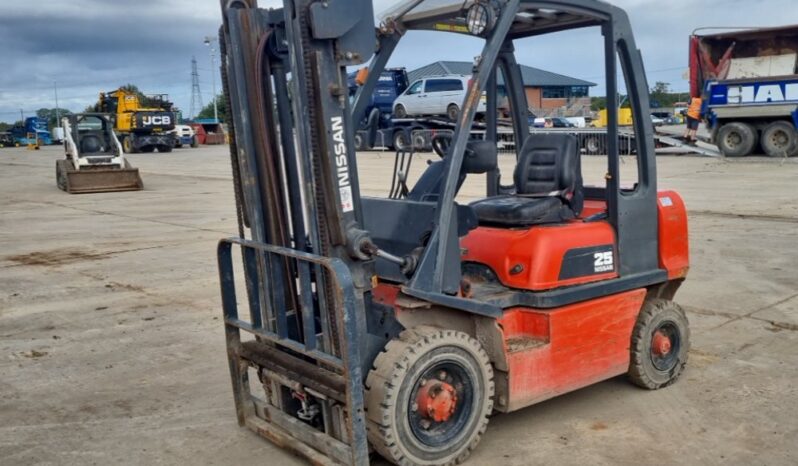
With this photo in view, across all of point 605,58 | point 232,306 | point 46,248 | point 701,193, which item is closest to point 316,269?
point 232,306

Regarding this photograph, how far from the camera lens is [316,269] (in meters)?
3.83

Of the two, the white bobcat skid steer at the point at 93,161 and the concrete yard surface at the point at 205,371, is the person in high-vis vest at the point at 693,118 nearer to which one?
the concrete yard surface at the point at 205,371

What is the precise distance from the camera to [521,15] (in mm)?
5070

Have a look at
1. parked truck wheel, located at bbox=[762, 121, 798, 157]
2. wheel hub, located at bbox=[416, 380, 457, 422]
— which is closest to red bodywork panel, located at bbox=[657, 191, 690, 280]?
wheel hub, located at bbox=[416, 380, 457, 422]

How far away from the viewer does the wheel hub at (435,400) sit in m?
3.89

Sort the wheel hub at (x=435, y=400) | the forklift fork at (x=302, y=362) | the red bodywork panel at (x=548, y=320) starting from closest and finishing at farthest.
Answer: the forklift fork at (x=302, y=362)
the wheel hub at (x=435, y=400)
the red bodywork panel at (x=548, y=320)

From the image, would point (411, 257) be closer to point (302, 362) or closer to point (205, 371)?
point (302, 362)

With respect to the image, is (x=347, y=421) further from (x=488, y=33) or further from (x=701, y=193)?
(x=701, y=193)

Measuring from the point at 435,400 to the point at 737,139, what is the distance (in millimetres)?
23280

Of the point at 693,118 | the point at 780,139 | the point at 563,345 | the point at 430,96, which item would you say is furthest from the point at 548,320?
the point at 430,96

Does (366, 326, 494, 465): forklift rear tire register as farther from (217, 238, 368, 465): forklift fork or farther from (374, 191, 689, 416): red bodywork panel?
(374, 191, 689, 416): red bodywork panel

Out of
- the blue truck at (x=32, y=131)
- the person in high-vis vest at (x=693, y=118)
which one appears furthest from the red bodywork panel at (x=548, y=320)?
the blue truck at (x=32, y=131)

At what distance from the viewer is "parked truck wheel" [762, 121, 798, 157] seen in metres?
23.3

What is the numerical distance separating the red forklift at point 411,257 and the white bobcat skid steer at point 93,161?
735 inches
